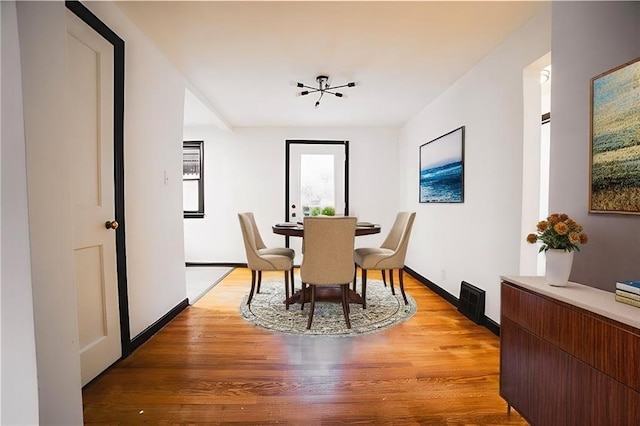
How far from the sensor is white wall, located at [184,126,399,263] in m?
5.26

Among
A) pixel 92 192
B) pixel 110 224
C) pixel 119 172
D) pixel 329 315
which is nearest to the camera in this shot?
pixel 92 192

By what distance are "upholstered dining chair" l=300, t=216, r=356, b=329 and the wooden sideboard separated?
1.25m

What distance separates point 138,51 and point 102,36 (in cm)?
41

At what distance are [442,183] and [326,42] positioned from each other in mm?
2037

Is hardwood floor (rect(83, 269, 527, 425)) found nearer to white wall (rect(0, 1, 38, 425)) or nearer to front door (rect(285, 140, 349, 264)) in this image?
white wall (rect(0, 1, 38, 425))

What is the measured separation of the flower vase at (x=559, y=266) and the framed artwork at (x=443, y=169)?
187 centimetres

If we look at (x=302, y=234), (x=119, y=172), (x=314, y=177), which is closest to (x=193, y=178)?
(x=314, y=177)

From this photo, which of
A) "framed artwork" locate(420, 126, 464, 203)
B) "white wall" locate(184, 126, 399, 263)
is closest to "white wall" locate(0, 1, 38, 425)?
"framed artwork" locate(420, 126, 464, 203)

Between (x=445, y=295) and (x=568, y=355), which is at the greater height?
(x=568, y=355)

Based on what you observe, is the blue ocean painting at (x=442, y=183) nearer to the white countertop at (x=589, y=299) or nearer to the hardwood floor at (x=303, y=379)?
the hardwood floor at (x=303, y=379)

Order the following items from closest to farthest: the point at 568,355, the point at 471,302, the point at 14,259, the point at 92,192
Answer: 1. the point at 14,259
2. the point at 568,355
3. the point at 92,192
4. the point at 471,302

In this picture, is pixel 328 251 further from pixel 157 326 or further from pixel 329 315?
pixel 157 326

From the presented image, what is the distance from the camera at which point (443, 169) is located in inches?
140

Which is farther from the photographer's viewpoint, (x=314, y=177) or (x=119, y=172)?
(x=314, y=177)
